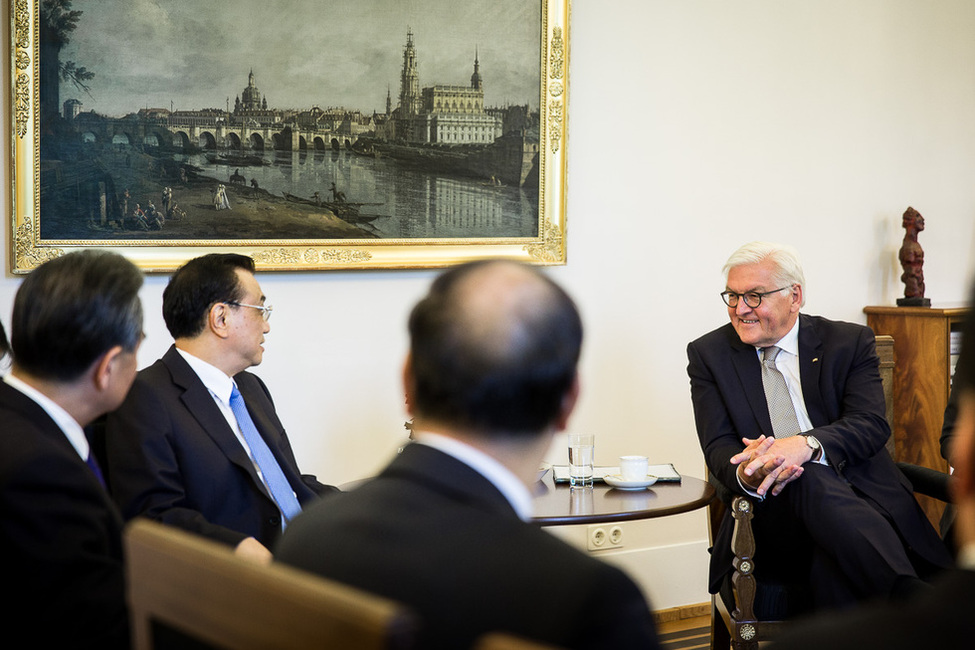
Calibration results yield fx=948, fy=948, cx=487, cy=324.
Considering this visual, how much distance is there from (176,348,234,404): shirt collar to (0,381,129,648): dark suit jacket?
1.06 meters

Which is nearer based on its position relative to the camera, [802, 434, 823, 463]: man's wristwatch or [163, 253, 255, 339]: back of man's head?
[163, 253, 255, 339]: back of man's head

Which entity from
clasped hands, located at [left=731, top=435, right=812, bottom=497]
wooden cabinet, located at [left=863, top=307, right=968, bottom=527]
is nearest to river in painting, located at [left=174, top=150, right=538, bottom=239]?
clasped hands, located at [left=731, top=435, right=812, bottom=497]

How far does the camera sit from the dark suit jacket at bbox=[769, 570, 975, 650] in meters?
0.88

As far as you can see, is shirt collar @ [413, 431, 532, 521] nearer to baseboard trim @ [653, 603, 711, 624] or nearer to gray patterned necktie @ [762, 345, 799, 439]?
gray patterned necktie @ [762, 345, 799, 439]

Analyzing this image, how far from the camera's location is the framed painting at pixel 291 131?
11.5 ft

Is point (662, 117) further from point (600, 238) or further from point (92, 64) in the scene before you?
point (92, 64)

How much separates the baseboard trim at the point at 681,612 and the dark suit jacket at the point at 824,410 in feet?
4.20

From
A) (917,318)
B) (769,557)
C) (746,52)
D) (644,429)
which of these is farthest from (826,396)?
(746,52)

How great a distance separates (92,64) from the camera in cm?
352

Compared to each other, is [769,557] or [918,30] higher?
[918,30]

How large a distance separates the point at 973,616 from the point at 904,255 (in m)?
4.52

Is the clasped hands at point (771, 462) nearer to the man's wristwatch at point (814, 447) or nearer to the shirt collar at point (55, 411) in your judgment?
the man's wristwatch at point (814, 447)

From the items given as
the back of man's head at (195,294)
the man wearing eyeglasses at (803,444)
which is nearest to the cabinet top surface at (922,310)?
the man wearing eyeglasses at (803,444)

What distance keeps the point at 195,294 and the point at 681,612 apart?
9.82 ft
